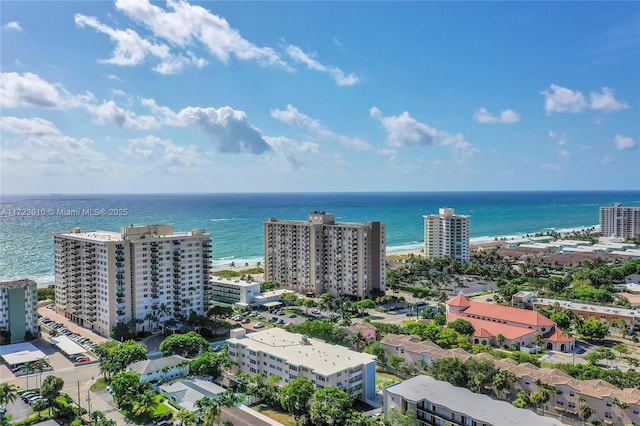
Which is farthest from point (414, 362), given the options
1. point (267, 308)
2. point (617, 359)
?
point (267, 308)

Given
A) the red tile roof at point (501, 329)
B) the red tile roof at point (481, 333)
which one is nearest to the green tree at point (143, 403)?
the red tile roof at point (481, 333)

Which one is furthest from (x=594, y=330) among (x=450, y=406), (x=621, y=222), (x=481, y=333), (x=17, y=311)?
(x=621, y=222)

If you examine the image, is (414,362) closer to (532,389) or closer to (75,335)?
(532,389)

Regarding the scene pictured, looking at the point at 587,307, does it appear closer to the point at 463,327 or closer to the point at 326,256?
the point at 463,327

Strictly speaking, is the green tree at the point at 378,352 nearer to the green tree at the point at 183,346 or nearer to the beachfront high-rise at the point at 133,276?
the green tree at the point at 183,346

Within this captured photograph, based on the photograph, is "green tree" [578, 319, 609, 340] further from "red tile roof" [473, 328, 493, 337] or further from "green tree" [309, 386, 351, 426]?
"green tree" [309, 386, 351, 426]

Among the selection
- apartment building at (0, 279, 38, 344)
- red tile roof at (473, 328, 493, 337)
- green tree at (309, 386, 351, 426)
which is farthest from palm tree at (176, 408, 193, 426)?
red tile roof at (473, 328, 493, 337)
